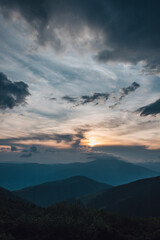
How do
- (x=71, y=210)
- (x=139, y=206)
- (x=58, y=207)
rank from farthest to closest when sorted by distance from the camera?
(x=139, y=206) < (x=58, y=207) < (x=71, y=210)

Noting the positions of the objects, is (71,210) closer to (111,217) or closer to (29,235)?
(111,217)

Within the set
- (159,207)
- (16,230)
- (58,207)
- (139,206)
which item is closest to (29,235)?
(16,230)

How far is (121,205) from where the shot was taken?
334 ft

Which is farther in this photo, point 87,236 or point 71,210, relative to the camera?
point 71,210

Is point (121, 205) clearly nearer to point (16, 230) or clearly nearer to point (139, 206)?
point (139, 206)

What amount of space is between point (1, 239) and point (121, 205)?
103 meters

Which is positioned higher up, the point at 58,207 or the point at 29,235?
the point at 29,235

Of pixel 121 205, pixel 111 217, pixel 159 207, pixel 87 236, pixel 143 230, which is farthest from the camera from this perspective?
Answer: pixel 121 205

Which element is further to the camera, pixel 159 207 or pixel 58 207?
pixel 159 207

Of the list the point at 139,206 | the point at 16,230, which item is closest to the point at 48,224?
the point at 16,230

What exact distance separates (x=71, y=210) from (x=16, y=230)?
46.0 feet

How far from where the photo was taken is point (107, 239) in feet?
62.4

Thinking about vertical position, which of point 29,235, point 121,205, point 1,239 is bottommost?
point 121,205

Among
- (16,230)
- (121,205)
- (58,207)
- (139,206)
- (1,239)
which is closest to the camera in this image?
(1,239)
